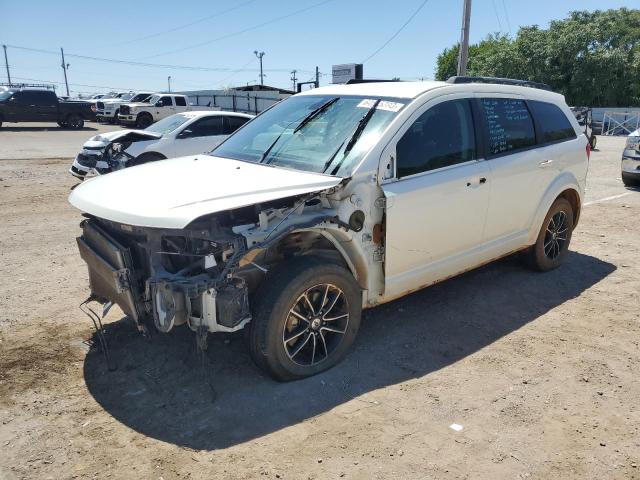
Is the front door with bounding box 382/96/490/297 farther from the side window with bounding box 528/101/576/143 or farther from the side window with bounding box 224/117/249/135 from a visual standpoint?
the side window with bounding box 224/117/249/135

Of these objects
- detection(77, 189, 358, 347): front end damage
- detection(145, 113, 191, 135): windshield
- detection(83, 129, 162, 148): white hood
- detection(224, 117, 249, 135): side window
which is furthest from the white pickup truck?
detection(77, 189, 358, 347): front end damage

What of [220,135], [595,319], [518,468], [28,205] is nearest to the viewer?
[518,468]

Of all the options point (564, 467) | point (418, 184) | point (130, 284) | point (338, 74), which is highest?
point (338, 74)

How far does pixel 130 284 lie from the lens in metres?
3.29

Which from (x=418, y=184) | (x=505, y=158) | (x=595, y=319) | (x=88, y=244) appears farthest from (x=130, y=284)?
(x=595, y=319)

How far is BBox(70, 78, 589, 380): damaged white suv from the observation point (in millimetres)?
3143

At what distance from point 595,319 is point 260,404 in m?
3.13

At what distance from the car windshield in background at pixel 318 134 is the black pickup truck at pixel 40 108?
1056 inches

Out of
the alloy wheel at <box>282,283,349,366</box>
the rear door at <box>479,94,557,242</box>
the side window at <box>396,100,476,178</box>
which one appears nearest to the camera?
the alloy wheel at <box>282,283,349,366</box>

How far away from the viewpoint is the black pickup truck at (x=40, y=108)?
26266 millimetres

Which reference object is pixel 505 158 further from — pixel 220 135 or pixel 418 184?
pixel 220 135

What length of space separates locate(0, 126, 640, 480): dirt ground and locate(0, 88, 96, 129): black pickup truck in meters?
25.5

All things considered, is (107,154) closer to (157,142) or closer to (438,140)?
→ (157,142)

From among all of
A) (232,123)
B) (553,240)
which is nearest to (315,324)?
(553,240)
